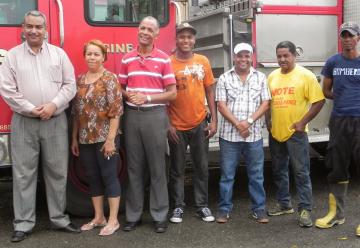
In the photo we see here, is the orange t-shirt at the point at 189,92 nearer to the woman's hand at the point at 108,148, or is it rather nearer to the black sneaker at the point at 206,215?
the woman's hand at the point at 108,148

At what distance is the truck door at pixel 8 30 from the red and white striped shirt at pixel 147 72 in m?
0.78

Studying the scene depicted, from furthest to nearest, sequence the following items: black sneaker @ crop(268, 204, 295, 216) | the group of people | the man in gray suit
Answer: black sneaker @ crop(268, 204, 295, 216) < the group of people < the man in gray suit

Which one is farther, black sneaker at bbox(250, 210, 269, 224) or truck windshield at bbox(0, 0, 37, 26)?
black sneaker at bbox(250, 210, 269, 224)

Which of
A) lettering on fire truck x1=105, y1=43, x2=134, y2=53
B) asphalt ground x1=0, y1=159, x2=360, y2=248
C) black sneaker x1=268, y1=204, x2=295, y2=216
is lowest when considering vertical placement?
asphalt ground x1=0, y1=159, x2=360, y2=248

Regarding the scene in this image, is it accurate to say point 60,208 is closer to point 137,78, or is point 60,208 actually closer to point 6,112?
point 6,112

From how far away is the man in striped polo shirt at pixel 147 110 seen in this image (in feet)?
14.3

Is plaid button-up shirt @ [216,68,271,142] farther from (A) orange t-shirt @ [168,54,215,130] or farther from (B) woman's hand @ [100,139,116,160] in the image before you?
(B) woman's hand @ [100,139,116,160]

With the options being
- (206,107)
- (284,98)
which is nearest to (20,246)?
(206,107)

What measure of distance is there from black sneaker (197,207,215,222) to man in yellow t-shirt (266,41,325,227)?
0.79 meters

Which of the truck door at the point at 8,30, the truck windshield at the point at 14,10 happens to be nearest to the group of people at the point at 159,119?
the truck door at the point at 8,30

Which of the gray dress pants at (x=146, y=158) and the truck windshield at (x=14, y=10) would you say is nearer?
the truck windshield at (x=14, y=10)

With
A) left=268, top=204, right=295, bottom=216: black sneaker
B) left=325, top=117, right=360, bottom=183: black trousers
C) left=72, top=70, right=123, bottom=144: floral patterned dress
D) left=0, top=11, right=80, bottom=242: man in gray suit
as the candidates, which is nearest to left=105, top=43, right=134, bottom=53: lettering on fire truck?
left=72, top=70, right=123, bottom=144: floral patterned dress

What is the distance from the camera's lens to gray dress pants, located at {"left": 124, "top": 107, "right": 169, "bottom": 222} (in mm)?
4406

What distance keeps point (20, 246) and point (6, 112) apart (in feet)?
3.53
